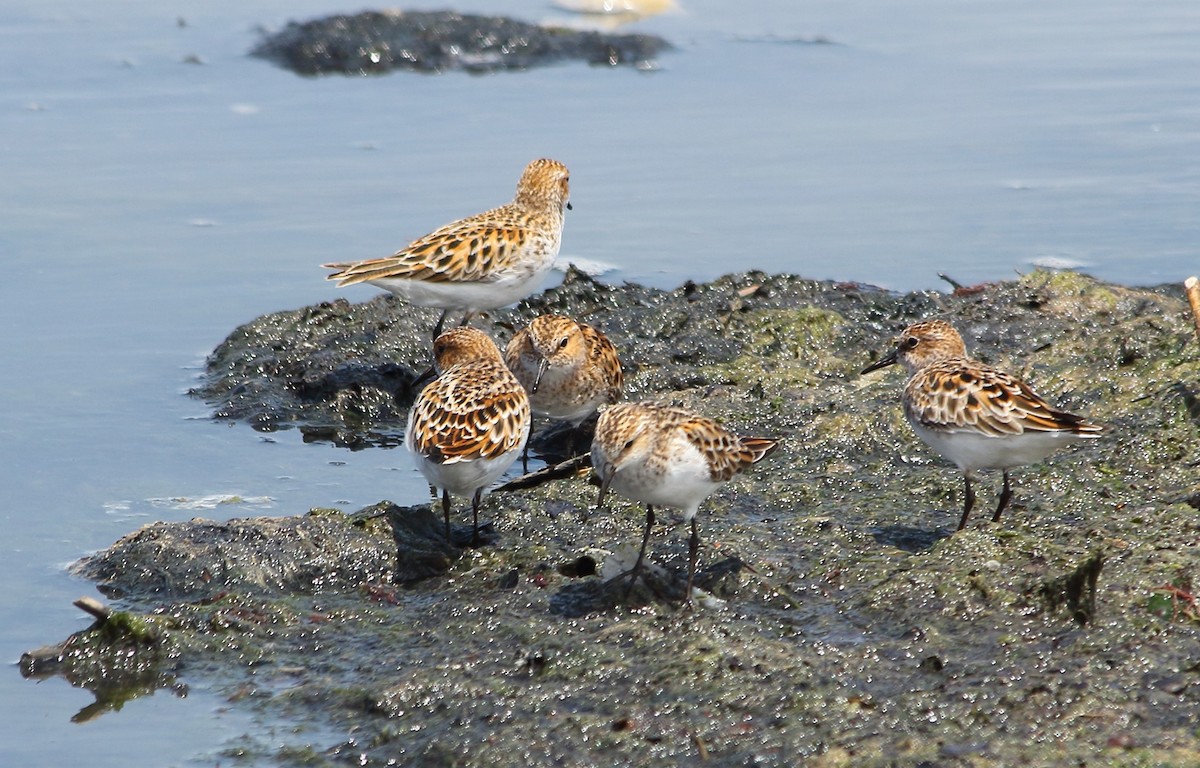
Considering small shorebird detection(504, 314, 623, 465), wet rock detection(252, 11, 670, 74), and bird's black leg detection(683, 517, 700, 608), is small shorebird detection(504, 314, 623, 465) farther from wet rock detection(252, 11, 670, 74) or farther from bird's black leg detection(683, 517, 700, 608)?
wet rock detection(252, 11, 670, 74)

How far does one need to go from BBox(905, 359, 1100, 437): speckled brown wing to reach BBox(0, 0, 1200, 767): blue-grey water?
2.76m

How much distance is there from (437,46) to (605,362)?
393 inches

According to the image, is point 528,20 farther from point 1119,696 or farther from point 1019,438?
point 1119,696

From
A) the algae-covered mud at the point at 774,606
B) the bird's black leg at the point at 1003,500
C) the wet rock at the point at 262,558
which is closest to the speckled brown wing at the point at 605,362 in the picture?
the algae-covered mud at the point at 774,606

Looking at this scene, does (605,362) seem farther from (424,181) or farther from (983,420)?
(424,181)

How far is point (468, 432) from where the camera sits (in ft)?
21.2

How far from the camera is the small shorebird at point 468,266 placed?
29.9 ft

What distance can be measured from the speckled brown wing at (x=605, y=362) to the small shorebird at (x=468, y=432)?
1011 mm

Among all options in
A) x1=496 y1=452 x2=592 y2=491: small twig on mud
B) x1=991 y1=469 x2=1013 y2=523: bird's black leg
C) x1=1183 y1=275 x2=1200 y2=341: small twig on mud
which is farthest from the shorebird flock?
x1=1183 y1=275 x2=1200 y2=341: small twig on mud

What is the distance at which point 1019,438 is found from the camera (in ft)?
20.4

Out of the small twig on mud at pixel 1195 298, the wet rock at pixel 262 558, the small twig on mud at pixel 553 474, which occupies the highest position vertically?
the small twig on mud at pixel 1195 298

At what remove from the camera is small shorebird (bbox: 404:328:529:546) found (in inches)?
252

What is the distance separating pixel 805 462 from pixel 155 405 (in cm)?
413

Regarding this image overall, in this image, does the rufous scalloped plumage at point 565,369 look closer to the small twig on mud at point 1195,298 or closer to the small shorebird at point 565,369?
the small shorebird at point 565,369
